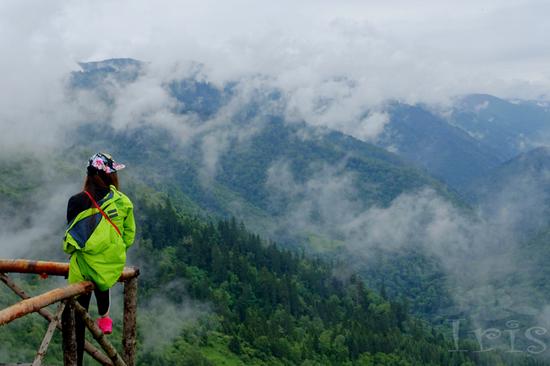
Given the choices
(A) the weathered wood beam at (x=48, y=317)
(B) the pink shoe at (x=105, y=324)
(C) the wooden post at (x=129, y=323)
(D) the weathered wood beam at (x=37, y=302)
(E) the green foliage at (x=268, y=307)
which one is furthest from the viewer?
(E) the green foliage at (x=268, y=307)

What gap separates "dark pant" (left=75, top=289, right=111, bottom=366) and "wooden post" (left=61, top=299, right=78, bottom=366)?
1.39ft

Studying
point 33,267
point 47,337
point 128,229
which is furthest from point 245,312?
point 47,337

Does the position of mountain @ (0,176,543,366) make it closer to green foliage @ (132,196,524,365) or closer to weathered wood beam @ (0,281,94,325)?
green foliage @ (132,196,524,365)

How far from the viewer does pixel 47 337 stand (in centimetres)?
571

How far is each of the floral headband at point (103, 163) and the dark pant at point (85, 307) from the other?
1.81 m

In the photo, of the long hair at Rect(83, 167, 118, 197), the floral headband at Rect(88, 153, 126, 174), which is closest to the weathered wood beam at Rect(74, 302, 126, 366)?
the long hair at Rect(83, 167, 118, 197)

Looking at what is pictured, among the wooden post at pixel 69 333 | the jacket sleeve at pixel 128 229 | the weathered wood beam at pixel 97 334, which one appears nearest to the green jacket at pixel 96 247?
the jacket sleeve at pixel 128 229

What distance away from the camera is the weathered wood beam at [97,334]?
6.59m

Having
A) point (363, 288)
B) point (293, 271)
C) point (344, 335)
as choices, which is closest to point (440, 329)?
point (363, 288)

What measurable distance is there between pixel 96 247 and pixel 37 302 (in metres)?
1.61

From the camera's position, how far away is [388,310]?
5384 inches

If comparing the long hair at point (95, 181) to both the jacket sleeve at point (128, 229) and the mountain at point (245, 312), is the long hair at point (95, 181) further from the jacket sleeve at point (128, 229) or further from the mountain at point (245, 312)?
the mountain at point (245, 312)

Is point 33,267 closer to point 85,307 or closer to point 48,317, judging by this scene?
point 48,317

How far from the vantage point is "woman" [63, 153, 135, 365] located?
23.9 feet
